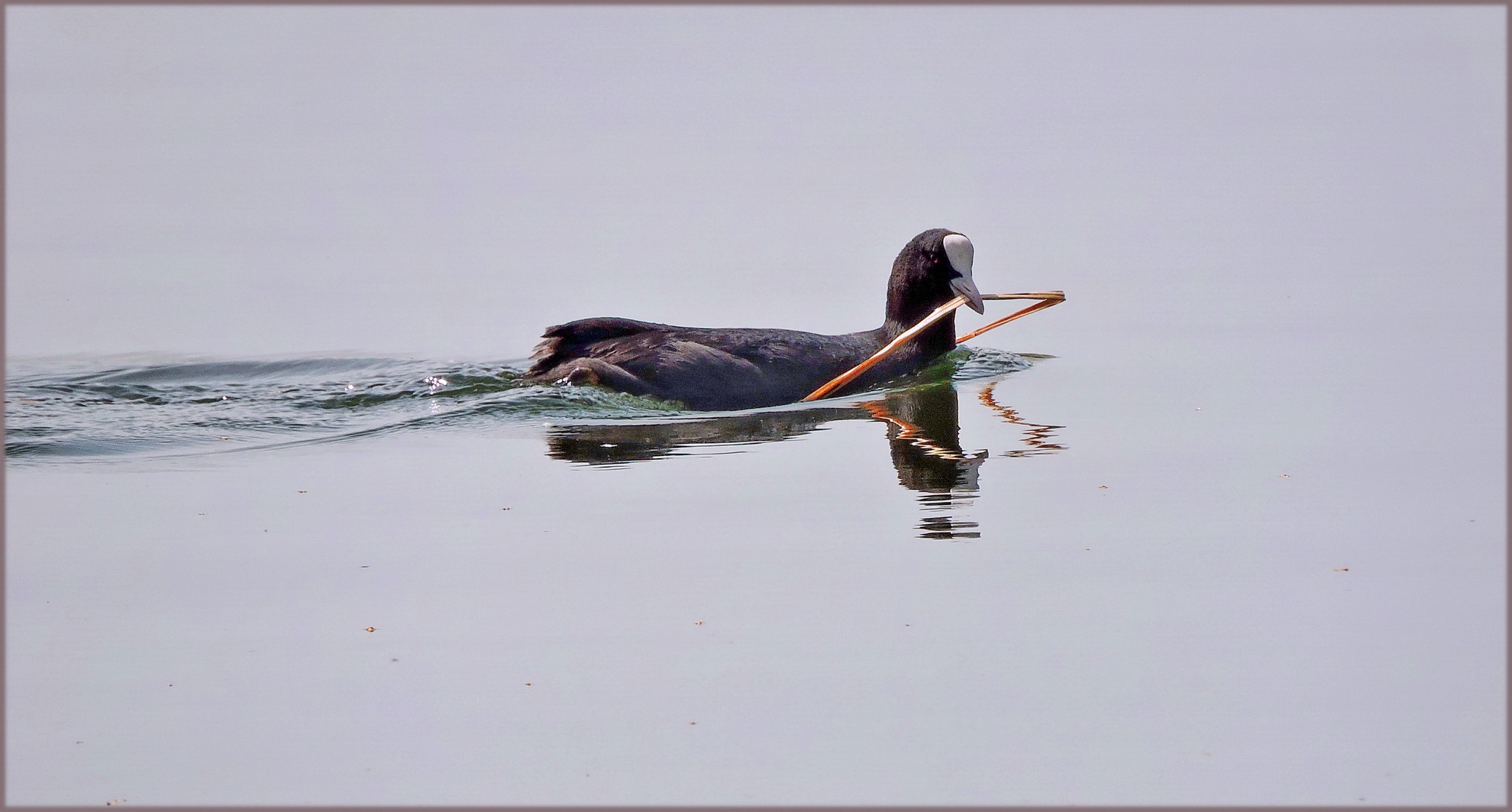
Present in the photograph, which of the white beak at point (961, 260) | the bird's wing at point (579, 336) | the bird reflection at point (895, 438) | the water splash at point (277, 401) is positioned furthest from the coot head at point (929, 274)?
the bird's wing at point (579, 336)

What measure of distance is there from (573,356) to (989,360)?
283 centimetres

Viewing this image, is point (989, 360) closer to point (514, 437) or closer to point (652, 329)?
point (652, 329)

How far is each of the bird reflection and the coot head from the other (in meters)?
0.61

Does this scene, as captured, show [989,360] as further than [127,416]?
Yes

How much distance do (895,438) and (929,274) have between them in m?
1.86

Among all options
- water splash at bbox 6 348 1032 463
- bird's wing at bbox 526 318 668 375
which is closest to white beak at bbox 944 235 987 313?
water splash at bbox 6 348 1032 463

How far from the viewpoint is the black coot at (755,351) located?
8.52 meters

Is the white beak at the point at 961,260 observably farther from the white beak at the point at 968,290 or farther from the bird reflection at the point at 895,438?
the bird reflection at the point at 895,438

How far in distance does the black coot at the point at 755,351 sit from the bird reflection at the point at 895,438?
24 centimetres

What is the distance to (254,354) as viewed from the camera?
1008cm

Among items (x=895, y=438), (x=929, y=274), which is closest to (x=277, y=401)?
(x=895, y=438)

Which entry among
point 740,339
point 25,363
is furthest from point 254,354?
point 740,339

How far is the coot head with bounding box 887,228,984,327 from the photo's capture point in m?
9.19

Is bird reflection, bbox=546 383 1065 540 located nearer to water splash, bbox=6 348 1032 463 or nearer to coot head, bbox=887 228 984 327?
water splash, bbox=6 348 1032 463
